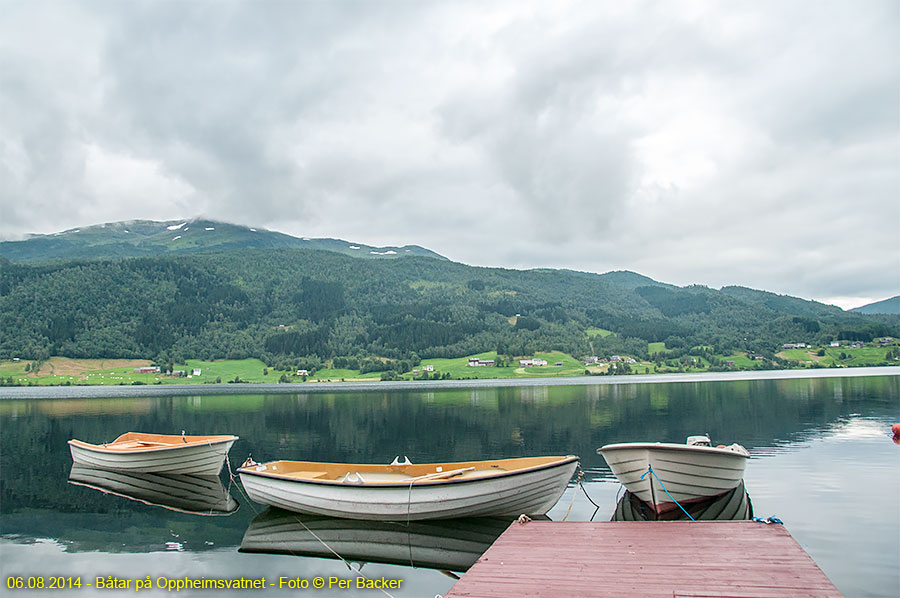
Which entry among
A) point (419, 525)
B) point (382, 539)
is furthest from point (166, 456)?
point (419, 525)

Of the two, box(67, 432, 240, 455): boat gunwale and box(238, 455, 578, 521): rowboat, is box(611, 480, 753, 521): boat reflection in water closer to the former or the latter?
box(238, 455, 578, 521): rowboat

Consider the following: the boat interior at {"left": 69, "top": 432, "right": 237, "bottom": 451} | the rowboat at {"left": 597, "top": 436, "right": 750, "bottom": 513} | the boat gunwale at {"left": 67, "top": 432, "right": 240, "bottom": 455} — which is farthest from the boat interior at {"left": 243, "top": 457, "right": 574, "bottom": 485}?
the boat interior at {"left": 69, "top": 432, "right": 237, "bottom": 451}

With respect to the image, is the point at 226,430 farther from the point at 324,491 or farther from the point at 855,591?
the point at 855,591

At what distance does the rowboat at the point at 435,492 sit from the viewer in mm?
18891

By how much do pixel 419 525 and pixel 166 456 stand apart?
1690 centimetres

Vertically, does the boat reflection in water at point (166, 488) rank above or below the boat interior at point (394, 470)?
below

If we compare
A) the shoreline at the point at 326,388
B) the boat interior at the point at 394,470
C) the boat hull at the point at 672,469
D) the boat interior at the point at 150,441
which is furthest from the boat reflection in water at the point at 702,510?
the shoreline at the point at 326,388

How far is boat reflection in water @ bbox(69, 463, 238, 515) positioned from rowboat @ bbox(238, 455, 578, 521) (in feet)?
13.8

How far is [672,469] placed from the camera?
18562mm

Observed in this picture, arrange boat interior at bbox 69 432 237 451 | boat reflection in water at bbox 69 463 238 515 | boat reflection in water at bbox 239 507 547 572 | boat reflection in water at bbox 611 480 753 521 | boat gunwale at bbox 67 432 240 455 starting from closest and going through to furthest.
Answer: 1. boat reflection in water at bbox 239 507 547 572
2. boat reflection in water at bbox 611 480 753 521
3. boat reflection in water at bbox 69 463 238 515
4. boat gunwale at bbox 67 432 240 455
5. boat interior at bbox 69 432 237 451

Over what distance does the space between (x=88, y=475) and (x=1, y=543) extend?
1381 centimetres

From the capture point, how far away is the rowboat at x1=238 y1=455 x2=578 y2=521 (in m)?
18.9

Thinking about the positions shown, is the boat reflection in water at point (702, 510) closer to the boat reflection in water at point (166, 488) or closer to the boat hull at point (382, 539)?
the boat hull at point (382, 539)

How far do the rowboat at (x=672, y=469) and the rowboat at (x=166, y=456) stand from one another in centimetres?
1917
